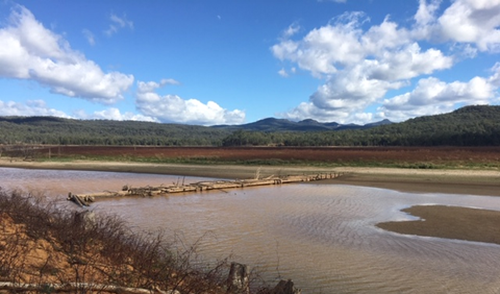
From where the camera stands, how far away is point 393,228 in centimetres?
1234

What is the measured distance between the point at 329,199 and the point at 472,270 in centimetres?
1071

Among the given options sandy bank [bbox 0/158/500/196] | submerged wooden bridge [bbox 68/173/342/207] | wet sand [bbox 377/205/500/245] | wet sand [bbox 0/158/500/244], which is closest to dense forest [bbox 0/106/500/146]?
sandy bank [bbox 0/158/500/196]

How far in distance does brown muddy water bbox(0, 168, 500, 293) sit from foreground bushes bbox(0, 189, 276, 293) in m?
1.28

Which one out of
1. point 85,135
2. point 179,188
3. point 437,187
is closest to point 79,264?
point 179,188

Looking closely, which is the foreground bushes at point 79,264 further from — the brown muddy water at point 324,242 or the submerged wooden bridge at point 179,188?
the submerged wooden bridge at point 179,188

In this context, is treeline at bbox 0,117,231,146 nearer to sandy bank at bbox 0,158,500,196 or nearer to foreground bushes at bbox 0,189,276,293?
sandy bank at bbox 0,158,500,196

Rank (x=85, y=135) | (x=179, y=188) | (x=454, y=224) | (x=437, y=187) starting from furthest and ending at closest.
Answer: (x=85, y=135) < (x=437, y=187) < (x=179, y=188) < (x=454, y=224)

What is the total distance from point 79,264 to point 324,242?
265 inches

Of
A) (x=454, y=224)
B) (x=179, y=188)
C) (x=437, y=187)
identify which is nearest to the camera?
(x=454, y=224)

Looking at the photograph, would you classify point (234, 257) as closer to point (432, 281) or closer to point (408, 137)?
point (432, 281)

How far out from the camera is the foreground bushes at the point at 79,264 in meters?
4.48

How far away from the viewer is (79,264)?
561 centimetres

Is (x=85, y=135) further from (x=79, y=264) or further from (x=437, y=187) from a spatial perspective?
(x=79, y=264)

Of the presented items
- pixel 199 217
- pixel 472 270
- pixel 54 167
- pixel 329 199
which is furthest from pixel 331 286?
pixel 54 167
